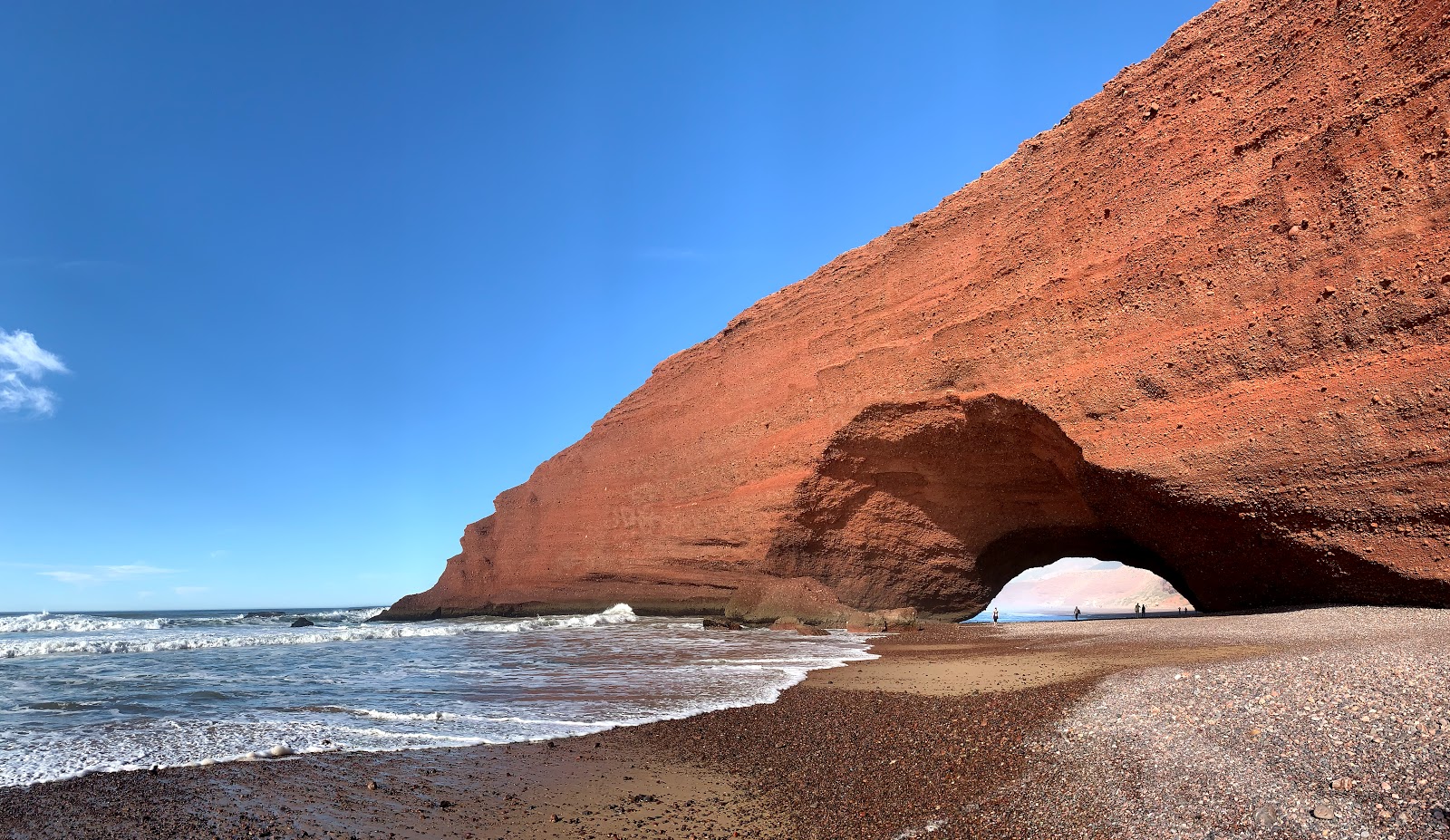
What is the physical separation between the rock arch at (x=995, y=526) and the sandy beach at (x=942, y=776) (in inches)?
263

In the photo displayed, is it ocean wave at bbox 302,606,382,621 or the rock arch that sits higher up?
the rock arch

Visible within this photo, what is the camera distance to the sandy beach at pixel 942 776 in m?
3.64

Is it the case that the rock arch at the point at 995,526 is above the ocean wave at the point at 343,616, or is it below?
above

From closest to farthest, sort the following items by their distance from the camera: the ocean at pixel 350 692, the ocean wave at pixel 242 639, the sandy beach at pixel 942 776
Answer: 1. the sandy beach at pixel 942 776
2. the ocean at pixel 350 692
3. the ocean wave at pixel 242 639

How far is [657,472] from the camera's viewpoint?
28188mm

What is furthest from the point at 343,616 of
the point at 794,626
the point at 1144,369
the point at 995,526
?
the point at 1144,369

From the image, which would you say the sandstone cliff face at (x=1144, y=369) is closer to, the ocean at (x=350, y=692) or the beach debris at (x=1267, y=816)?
the ocean at (x=350, y=692)

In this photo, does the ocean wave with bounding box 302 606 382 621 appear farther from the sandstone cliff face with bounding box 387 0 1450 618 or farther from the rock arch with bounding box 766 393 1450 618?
the rock arch with bounding box 766 393 1450 618

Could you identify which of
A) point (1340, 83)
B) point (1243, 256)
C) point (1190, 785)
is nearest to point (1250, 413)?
point (1243, 256)

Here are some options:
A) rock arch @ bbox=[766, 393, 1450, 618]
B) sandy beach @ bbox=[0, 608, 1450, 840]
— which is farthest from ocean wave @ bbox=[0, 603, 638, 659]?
sandy beach @ bbox=[0, 608, 1450, 840]

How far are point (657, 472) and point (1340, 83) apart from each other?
21497 mm

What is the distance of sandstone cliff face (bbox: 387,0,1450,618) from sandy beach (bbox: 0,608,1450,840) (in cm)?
607

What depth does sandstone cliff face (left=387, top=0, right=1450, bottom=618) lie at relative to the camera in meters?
12.0

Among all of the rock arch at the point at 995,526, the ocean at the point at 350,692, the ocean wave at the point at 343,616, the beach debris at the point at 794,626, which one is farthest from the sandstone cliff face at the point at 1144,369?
the ocean wave at the point at 343,616
